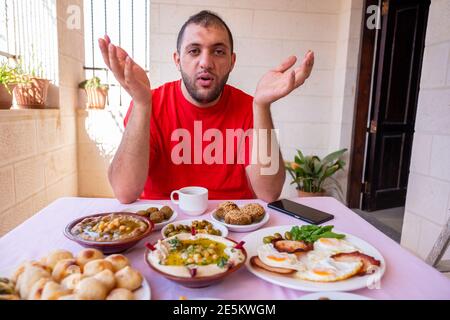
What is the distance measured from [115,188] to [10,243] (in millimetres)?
443

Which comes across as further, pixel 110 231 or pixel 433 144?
pixel 433 144

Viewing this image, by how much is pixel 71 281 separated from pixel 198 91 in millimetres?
1082

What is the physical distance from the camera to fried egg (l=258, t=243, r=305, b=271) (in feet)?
2.21

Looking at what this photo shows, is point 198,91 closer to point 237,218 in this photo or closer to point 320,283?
point 237,218

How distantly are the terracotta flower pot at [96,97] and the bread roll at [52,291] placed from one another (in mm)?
2937

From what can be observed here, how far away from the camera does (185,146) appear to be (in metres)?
1.54

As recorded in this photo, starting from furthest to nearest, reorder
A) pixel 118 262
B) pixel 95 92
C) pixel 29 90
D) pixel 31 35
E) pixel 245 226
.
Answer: pixel 95 92 < pixel 31 35 < pixel 29 90 < pixel 245 226 < pixel 118 262

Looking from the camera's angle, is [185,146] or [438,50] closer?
[185,146]

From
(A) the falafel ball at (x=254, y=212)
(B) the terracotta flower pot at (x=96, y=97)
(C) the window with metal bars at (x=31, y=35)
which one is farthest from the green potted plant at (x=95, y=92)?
(A) the falafel ball at (x=254, y=212)

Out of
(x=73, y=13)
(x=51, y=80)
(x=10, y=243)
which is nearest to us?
(x=10, y=243)

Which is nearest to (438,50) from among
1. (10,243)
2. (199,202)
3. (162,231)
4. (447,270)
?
(447,270)

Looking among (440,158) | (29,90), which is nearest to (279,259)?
(440,158)

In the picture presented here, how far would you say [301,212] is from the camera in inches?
42.3

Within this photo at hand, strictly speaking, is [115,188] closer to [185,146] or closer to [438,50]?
[185,146]
